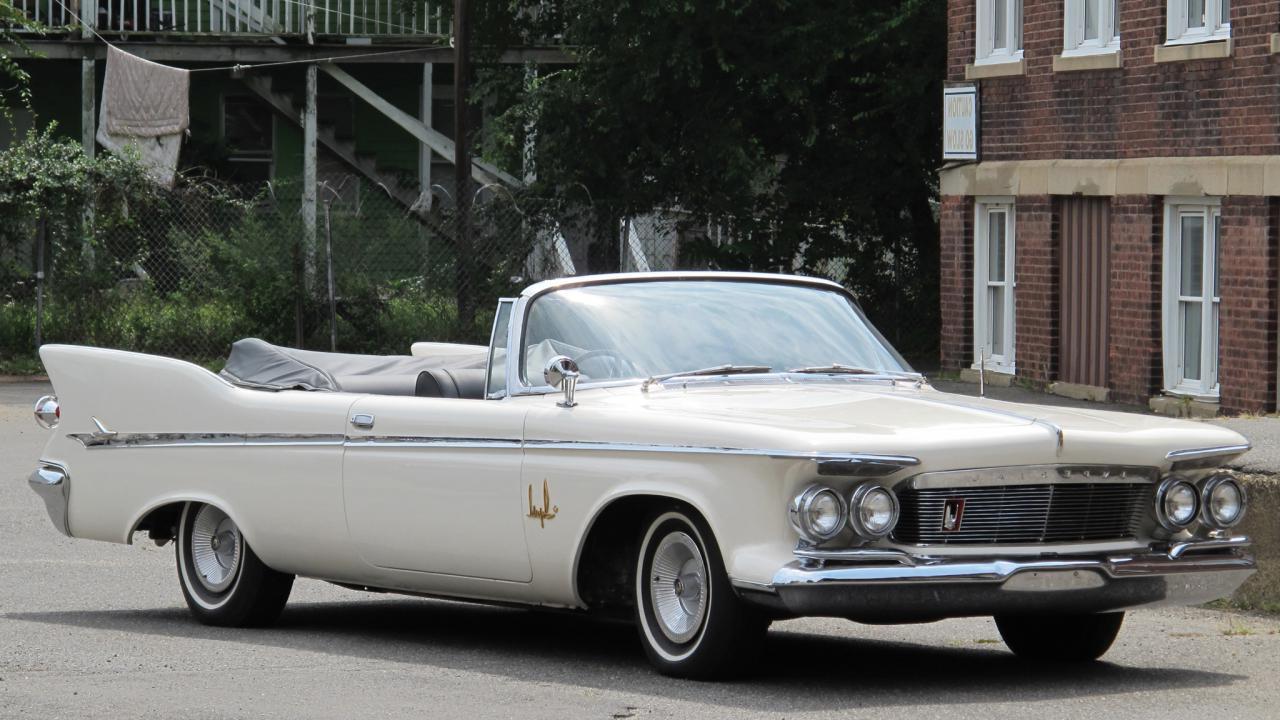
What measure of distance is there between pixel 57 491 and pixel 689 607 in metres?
3.57

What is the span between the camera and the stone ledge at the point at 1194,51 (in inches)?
753

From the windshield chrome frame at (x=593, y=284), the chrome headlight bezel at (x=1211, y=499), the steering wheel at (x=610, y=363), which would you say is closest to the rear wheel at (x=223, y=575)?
the windshield chrome frame at (x=593, y=284)

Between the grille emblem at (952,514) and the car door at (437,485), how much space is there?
1.64m

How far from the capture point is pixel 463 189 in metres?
26.5

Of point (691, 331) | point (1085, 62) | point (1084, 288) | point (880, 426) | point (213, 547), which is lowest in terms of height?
point (213, 547)

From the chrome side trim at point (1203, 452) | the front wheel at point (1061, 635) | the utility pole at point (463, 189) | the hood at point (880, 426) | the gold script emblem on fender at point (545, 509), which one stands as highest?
the utility pole at point (463, 189)

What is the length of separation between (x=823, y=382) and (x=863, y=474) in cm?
148

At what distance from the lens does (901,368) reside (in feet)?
28.4

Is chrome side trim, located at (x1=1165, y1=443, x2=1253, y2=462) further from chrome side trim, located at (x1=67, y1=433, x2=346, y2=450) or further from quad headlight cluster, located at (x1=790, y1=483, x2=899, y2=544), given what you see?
chrome side trim, located at (x1=67, y1=433, x2=346, y2=450)

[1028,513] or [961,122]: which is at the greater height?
[961,122]

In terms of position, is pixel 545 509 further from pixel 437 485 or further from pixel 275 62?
pixel 275 62

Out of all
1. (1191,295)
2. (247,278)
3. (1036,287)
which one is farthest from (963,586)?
(247,278)

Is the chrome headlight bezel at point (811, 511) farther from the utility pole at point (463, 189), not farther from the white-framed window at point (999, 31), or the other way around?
the utility pole at point (463, 189)

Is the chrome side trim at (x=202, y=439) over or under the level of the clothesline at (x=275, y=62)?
under
